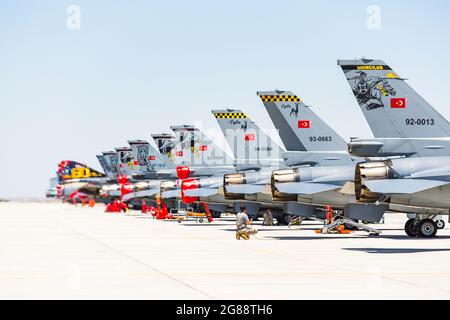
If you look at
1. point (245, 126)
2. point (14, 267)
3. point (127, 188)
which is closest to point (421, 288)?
point (14, 267)

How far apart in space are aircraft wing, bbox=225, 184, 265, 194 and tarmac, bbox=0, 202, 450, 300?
9034mm

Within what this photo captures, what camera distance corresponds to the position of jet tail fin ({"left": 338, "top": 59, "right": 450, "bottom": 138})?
2803 centimetres

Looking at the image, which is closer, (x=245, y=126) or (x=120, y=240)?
(x=120, y=240)

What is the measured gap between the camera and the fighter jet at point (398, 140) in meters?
27.0

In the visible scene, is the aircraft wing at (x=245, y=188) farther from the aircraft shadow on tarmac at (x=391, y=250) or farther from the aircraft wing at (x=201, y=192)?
the aircraft shadow on tarmac at (x=391, y=250)

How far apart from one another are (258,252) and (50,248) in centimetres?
681

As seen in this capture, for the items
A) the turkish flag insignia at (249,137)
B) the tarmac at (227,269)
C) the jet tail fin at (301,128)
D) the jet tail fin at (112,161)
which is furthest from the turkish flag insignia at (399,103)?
the jet tail fin at (112,161)

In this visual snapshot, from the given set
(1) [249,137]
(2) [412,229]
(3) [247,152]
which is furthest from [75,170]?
(2) [412,229]

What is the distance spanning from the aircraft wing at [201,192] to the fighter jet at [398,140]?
2216 centimetres

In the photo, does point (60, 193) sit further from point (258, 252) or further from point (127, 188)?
point (258, 252)

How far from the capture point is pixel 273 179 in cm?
3438

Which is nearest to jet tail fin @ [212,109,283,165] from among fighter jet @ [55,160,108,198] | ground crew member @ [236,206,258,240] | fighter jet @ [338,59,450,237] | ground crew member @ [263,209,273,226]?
ground crew member @ [263,209,273,226]

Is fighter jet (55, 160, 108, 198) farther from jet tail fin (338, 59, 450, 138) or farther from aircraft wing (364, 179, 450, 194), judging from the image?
aircraft wing (364, 179, 450, 194)

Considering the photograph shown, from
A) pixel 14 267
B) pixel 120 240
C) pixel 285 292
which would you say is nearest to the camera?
pixel 285 292
